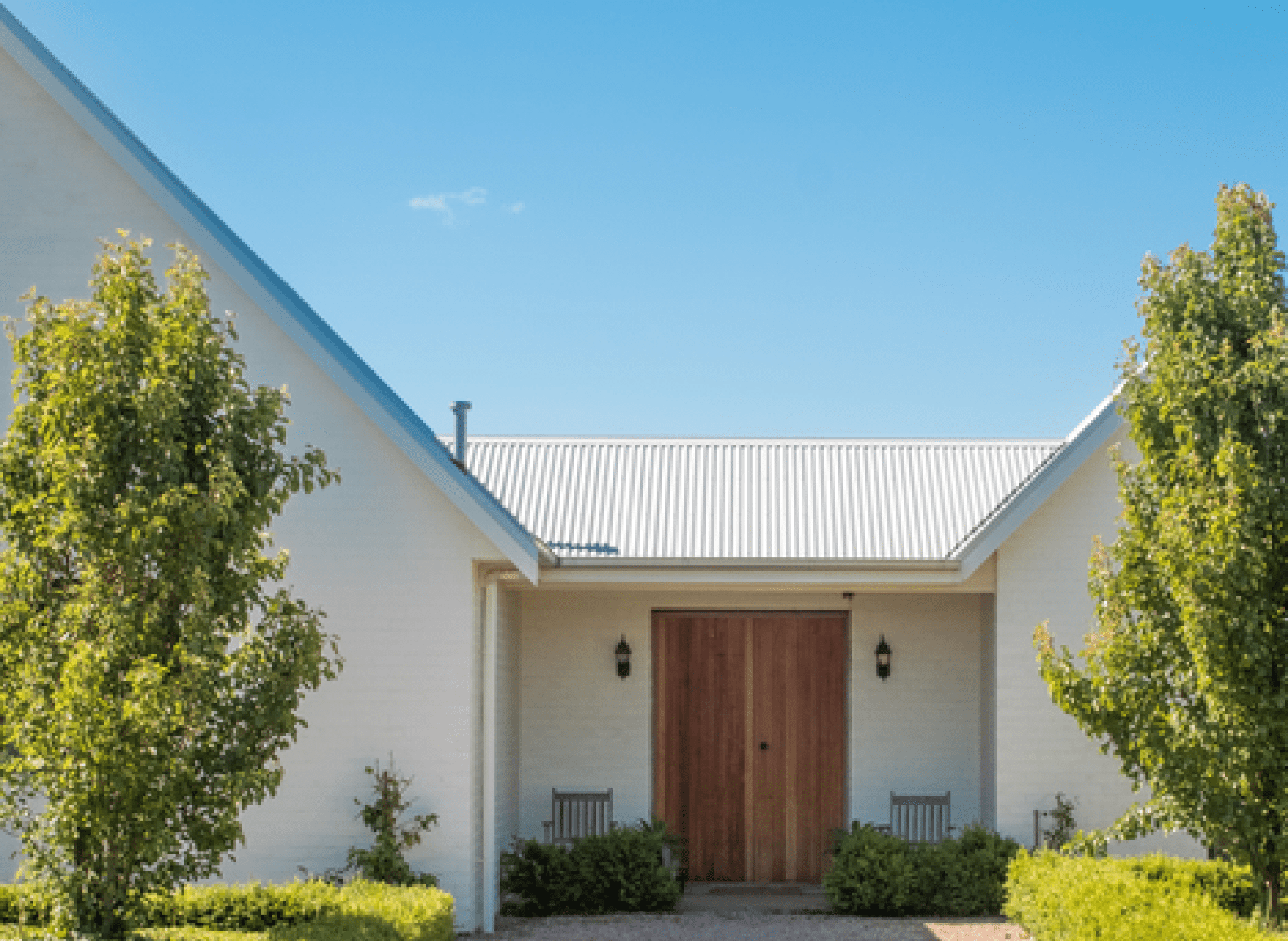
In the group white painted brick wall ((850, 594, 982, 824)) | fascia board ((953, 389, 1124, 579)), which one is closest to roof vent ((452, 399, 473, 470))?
white painted brick wall ((850, 594, 982, 824))

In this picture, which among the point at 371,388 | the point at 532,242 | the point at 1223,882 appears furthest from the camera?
the point at 532,242

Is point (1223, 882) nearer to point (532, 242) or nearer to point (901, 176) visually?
point (901, 176)

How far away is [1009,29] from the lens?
11688 mm

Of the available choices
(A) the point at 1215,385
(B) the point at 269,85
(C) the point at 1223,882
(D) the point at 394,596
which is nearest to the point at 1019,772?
(C) the point at 1223,882

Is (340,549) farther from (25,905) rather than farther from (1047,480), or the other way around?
(1047,480)

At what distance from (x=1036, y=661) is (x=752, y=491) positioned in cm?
403

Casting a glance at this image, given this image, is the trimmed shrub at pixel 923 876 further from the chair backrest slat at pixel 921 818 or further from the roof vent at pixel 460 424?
the roof vent at pixel 460 424

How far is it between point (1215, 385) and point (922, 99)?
457 centimetres

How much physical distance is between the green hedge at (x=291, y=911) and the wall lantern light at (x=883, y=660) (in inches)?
234

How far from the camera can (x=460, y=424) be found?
13453 millimetres

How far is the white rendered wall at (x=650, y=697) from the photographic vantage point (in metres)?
13.5

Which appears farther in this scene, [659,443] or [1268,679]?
[659,443]

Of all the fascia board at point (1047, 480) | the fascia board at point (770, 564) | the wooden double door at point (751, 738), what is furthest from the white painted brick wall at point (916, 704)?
the fascia board at point (1047, 480)

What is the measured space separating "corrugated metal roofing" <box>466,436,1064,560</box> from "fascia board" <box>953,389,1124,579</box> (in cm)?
148
